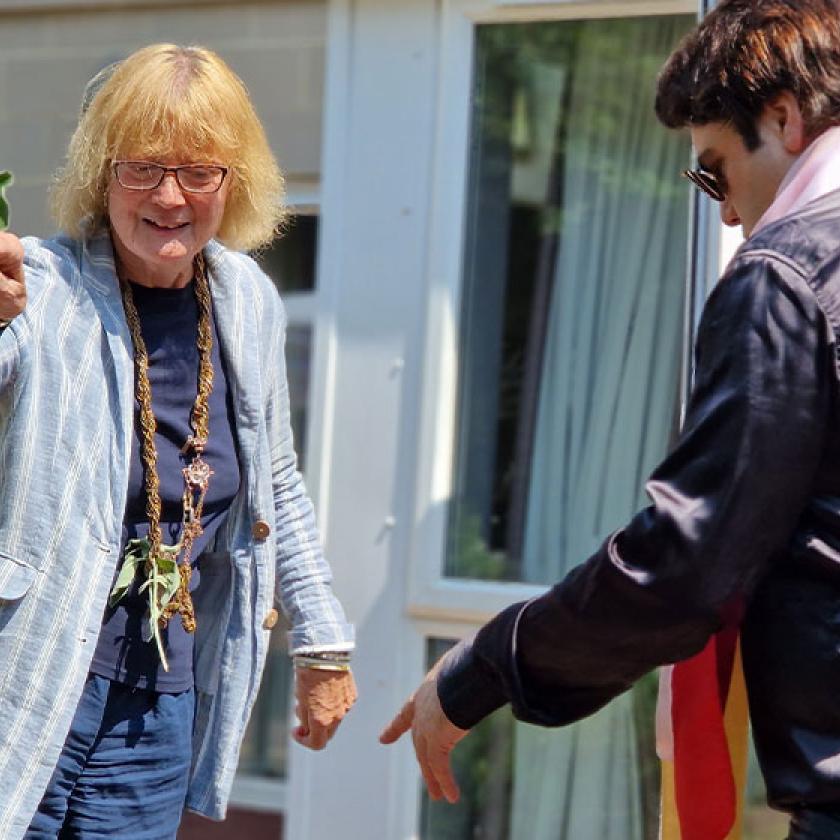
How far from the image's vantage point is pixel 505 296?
426 centimetres

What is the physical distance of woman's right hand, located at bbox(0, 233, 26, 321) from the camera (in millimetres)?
2268

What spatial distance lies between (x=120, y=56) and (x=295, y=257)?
763 millimetres

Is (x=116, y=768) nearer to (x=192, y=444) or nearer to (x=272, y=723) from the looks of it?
(x=192, y=444)

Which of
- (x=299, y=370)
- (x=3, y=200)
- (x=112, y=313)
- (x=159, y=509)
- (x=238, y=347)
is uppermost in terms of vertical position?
(x=3, y=200)

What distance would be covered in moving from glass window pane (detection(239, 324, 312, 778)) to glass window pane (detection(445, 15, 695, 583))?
73 centimetres

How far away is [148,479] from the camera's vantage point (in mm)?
2633

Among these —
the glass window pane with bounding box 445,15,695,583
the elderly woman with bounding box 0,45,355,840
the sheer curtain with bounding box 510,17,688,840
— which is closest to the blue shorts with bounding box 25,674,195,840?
→ the elderly woman with bounding box 0,45,355,840

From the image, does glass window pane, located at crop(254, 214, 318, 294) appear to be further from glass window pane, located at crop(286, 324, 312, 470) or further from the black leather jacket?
the black leather jacket

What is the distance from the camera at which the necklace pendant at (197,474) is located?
8.79ft

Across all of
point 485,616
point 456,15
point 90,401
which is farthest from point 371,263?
point 90,401

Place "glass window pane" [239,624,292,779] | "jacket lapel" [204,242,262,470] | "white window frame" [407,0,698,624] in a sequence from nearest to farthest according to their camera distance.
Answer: "jacket lapel" [204,242,262,470], "white window frame" [407,0,698,624], "glass window pane" [239,624,292,779]

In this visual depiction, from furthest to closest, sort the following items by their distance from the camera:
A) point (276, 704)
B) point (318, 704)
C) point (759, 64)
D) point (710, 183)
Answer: point (276, 704) < point (318, 704) < point (710, 183) < point (759, 64)

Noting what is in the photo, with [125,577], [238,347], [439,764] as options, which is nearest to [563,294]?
[238,347]

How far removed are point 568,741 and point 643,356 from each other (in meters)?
1.04
